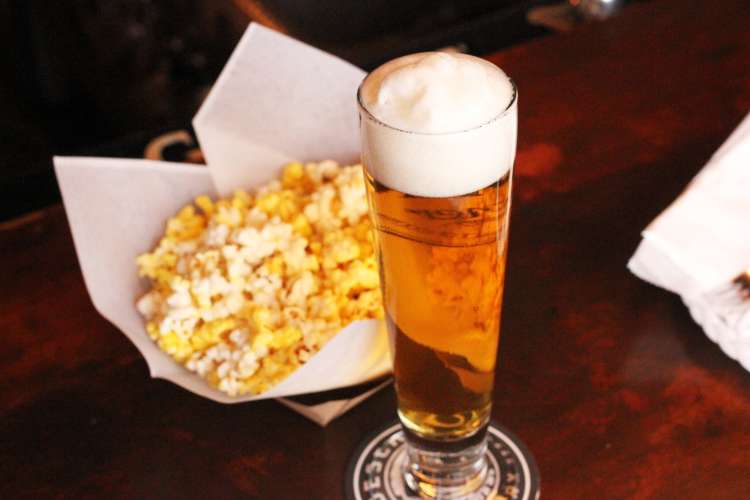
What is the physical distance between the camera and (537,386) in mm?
863

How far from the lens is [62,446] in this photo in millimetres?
845

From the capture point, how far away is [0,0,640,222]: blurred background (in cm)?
209

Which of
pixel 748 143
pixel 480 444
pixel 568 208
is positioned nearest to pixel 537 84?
pixel 568 208

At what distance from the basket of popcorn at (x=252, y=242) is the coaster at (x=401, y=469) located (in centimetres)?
6

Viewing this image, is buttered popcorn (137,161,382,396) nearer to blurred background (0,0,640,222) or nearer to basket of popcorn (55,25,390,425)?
basket of popcorn (55,25,390,425)

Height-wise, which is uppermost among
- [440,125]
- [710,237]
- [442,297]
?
[440,125]

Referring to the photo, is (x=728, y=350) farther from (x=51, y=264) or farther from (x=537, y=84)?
(x=51, y=264)

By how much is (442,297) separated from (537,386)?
250 mm

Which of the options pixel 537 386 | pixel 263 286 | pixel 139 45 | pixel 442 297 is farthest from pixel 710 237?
pixel 139 45

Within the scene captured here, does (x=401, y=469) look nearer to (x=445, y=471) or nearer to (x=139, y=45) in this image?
(x=445, y=471)

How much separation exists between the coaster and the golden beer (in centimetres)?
6

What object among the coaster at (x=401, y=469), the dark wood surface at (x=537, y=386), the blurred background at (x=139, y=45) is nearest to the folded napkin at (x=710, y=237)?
the dark wood surface at (x=537, y=386)

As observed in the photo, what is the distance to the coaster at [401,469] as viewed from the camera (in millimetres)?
783

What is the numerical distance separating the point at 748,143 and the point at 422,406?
470mm
